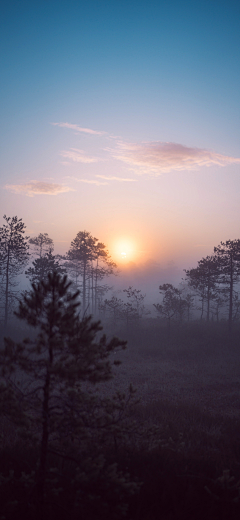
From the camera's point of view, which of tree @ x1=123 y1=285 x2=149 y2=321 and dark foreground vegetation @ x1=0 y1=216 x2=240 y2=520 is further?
tree @ x1=123 y1=285 x2=149 y2=321

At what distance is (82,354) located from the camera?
15.1 ft

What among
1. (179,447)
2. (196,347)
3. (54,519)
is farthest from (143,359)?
(54,519)

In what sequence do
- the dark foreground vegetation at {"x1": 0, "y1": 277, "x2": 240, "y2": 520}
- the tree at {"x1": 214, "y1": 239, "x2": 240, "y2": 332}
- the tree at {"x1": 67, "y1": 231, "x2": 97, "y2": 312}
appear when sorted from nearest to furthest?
the dark foreground vegetation at {"x1": 0, "y1": 277, "x2": 240, "y2": 520} → the tree at {"x1": 214, "y1": 239, "x2": 240, "y2": 332} → the tree at {"x1": 67, "y1": 231, "x2": 97, "y2": 312}

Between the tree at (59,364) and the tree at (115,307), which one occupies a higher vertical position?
the tree at (59,364)

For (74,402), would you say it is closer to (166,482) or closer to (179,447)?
(166,482)

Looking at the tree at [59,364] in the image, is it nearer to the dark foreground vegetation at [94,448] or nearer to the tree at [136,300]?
the dark foreground vegetation at [94,448]

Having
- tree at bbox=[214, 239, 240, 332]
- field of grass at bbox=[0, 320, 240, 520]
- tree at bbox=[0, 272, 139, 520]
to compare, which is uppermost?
tree at bbox=[214, 239, 240, 332]

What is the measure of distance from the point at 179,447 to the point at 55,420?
4.31m

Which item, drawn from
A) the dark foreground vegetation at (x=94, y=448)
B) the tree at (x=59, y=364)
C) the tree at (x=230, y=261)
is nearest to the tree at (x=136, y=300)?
the tree at (x=230, y=261)

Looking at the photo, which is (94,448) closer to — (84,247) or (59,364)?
(59,364)

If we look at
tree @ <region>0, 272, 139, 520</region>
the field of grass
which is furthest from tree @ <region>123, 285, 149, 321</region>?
tree @ <region>0, 272, 139, 520</region>

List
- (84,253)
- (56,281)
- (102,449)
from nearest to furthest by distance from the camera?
(56,281)
(102,449)
(84,253)

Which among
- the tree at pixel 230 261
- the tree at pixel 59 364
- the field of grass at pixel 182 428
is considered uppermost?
the tree at pixel 230 261

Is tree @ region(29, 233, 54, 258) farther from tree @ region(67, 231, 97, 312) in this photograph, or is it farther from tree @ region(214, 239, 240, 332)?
tree @ region(214, 239, 240, 332)
